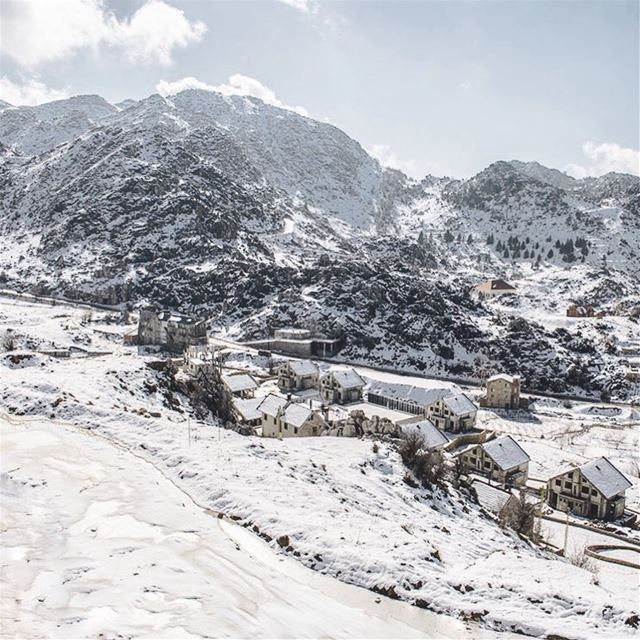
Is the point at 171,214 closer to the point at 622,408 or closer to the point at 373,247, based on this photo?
the point at 373,247

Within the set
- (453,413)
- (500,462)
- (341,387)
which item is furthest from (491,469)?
(341,387)

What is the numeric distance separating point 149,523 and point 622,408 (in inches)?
3370

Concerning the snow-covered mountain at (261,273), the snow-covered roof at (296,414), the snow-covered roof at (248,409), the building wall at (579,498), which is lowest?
the building wall at (579,498)

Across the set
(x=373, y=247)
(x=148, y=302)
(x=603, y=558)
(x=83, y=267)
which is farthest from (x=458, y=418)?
(x=373, y=247)

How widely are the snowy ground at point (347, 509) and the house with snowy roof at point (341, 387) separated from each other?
132ft

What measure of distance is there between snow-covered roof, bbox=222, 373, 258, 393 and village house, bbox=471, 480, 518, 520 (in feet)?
94.4

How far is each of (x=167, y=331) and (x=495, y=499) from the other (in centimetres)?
7020

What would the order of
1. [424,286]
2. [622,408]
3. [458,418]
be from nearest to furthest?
1. [458,418]
2. [622,408]
3. [424,286]

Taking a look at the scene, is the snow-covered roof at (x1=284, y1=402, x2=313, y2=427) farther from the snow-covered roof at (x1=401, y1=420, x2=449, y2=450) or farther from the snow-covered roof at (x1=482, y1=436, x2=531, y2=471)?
the snow-covered roof at (x1=482, y1=436, x2=531, y2=471)

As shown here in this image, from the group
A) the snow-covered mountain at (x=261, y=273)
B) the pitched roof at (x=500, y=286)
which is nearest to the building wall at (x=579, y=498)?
the snow-covered mountain at (x=261, y=273)

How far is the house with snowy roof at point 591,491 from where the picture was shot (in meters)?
46.1

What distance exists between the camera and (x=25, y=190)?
606 feet

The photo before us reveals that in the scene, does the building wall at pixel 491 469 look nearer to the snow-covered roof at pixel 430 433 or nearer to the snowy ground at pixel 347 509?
the snow-covered roof at pixel 430 433

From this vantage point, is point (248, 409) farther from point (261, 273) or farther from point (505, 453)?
point (261, 273)
